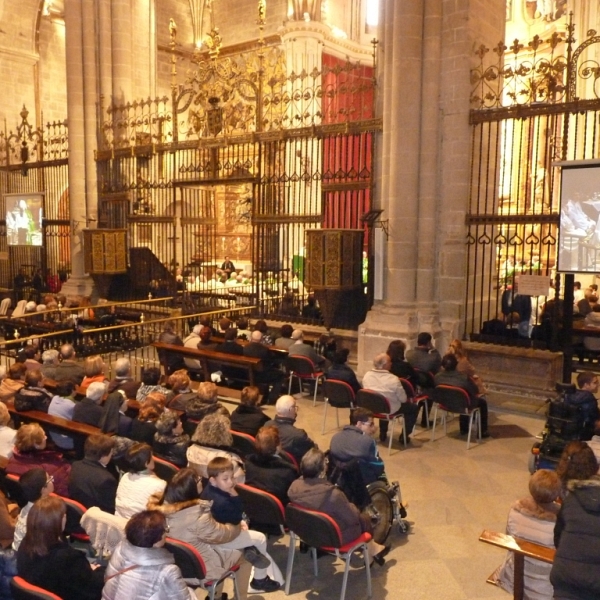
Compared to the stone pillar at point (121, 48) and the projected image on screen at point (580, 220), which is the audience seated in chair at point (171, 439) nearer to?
the projected image on screen at point (580, 220)

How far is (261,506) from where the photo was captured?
4.48 m

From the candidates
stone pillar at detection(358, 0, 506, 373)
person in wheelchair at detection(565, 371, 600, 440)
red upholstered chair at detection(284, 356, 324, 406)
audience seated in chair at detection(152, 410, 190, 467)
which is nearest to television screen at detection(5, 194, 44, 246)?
stone pillar at detection(358, 0, 506, 373)

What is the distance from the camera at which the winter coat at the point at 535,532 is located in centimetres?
378

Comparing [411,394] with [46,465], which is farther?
[411,394]

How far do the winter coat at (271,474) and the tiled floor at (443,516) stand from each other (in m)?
0.64

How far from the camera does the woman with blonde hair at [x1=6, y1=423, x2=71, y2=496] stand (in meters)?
4.79

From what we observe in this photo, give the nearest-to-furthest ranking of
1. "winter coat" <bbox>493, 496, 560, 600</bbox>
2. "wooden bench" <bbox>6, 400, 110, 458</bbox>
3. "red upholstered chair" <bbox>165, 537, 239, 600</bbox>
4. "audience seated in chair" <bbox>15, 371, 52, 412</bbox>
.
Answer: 1. "red upholstered chair" <bbox>165, 537, 239, 600</bbox>
2. "winter coat" <bbox>493, 496, 560, 600</bbox>
3. "wooden bench" <bbox>6, 400, 110, 458</bbox>
4. "audience seated in chair" <bbox>15, 371, 52, 412</bbox>

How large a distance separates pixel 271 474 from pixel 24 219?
46.5ft

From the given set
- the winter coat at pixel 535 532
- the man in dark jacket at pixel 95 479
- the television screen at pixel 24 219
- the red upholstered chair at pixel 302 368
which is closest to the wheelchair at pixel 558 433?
the winter coat at pixel 535 532

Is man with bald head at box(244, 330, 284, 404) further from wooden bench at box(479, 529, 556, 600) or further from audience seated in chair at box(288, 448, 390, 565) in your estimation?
wooden bench at box(479, 529, 556, 600)

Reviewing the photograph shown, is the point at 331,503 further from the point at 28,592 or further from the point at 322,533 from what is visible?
the point at 28,592

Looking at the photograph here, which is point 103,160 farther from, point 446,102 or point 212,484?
point 212,484

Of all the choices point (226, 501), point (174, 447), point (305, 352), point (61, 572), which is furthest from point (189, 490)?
point (305, 352)

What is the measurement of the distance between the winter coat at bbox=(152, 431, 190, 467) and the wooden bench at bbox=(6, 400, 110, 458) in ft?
2.25
